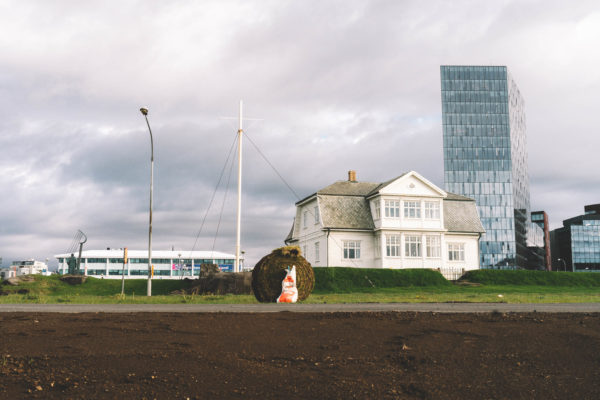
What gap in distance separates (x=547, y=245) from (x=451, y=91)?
193 feet

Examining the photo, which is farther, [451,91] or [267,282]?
[451,91]

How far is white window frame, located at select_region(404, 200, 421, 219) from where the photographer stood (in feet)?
157

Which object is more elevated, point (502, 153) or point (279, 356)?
point (502, 153)

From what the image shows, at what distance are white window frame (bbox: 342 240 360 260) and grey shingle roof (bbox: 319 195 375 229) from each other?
55.0 inches

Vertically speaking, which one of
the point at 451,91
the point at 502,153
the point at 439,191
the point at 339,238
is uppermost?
the point at 451,91

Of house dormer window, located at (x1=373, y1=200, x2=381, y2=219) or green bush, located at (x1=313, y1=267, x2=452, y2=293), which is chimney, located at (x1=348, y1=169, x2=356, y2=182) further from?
Answer: green bush, located at (x1=313, y1=267, x2=452, y2=293)

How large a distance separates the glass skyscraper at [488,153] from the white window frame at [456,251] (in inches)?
3319

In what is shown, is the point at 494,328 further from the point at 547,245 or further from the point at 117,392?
the point at 547,245

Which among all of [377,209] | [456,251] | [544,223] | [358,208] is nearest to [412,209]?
[377,209]

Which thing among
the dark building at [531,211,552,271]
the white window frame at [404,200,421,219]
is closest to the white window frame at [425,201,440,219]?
the white window frame at [404,200,421,219]

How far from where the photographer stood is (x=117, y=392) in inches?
236

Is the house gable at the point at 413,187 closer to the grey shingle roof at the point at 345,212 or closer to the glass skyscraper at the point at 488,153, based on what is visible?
the grey shingle roof at the point at 345,212

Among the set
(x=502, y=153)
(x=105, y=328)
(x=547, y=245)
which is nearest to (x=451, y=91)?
(x=502, y=153)

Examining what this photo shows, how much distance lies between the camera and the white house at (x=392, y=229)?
46969 mm
